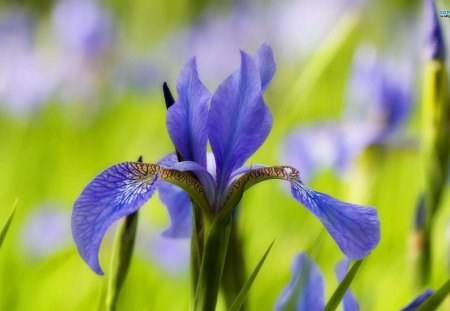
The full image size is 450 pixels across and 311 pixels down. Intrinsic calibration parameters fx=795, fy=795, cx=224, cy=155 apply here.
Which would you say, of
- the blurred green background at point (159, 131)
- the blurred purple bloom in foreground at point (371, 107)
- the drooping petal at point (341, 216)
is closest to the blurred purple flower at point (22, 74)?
the blurred green background at point (159, 131)

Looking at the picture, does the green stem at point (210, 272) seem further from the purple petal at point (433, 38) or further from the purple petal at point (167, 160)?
the purple petal at point (433, 38)

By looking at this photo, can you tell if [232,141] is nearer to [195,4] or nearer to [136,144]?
[136,144]

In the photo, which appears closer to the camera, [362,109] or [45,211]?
[362,109]

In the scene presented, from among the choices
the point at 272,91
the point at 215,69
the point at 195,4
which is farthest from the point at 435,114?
the point at 195,4

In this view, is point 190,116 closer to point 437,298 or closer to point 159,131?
point 437,298

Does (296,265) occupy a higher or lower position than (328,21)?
lower

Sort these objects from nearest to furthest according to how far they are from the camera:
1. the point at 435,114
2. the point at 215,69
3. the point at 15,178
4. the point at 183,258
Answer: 1. the point at 435,114
2. the point at 183,258
3. the point at 15,178
4. the point at 215,69

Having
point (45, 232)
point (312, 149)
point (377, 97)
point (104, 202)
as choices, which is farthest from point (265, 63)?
point (45, 232)
